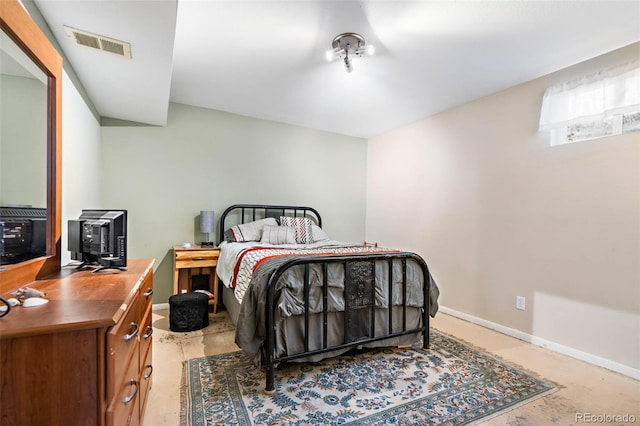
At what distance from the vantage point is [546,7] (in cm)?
190

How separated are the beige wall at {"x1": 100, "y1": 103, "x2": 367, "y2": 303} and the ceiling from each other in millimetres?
366

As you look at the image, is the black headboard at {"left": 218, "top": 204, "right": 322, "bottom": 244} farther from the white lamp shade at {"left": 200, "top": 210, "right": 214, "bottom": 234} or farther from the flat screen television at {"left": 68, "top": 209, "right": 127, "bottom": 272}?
the flat screen television at {"left": 68, "top": 209, "right": 127, "bottom": 272}

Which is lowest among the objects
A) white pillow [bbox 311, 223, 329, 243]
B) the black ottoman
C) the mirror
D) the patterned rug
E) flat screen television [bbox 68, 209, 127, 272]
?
the patterned rug

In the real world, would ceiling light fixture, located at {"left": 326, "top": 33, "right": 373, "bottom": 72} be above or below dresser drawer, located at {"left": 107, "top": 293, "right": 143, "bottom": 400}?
above

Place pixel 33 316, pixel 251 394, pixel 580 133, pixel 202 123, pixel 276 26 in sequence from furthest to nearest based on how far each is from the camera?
pixel 202 123, pixel 580 133, pixel 276 26, pixel 251 394, pixel 33 316

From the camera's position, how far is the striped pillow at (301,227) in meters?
3.92

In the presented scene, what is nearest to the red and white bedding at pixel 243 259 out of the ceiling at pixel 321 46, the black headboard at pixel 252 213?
the black headboard at pixel 252 213

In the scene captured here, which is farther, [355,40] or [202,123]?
[202,123]

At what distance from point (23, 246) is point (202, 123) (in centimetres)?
288

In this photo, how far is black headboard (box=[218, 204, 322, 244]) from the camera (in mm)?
3893

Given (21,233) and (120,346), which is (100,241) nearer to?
(21,233)

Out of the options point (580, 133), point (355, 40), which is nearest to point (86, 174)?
point (355, 40)

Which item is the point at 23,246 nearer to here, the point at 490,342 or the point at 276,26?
the point at 276,26

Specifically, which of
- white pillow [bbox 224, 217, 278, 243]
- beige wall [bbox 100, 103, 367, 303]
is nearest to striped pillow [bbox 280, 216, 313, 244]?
white pillow [bbox 224, 217, 278, 243]
